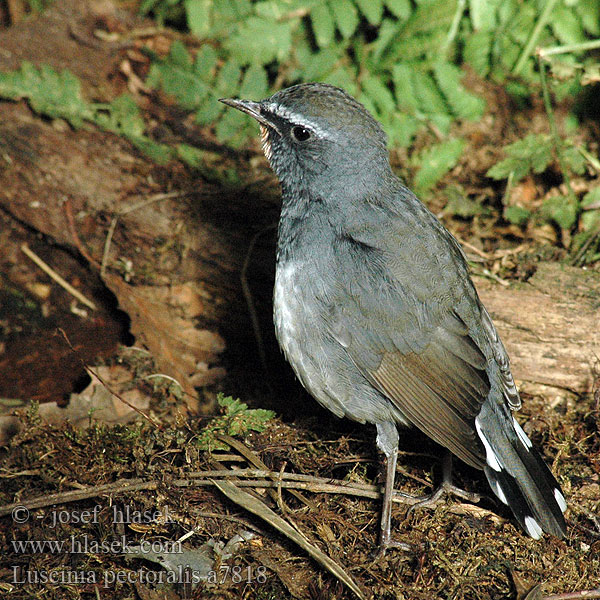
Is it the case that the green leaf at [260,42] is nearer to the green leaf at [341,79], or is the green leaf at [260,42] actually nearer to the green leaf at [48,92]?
the green leaf at [341,79]

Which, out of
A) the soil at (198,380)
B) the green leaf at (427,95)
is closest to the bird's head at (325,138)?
the soil at (198,380)


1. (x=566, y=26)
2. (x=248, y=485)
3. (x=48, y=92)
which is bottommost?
(x=248, y=485)

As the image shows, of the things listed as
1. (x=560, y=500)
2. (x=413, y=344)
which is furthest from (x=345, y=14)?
(x=560, y=500)

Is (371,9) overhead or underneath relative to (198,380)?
overhead

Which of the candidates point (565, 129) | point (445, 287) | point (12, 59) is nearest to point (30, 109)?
point (12, 59)

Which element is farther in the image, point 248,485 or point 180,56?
point 180,56

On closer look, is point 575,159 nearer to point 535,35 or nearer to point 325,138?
point 535,35
